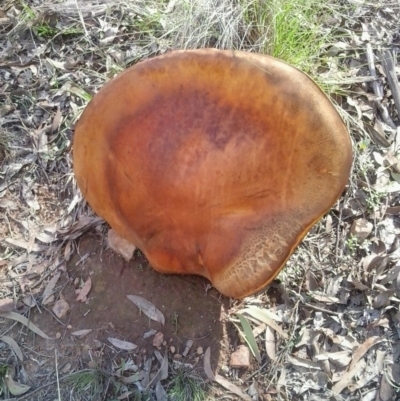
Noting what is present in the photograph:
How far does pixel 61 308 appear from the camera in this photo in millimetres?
3020

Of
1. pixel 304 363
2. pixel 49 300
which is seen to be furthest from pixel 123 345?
pixel 304 363

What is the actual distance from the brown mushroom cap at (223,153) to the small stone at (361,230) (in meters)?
0.87

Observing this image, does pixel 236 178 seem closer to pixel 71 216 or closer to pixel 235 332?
pixel 235 332

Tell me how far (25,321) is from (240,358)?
1.11 m

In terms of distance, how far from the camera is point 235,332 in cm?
294

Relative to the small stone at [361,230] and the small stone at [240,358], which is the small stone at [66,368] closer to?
the small stone at [240,358]

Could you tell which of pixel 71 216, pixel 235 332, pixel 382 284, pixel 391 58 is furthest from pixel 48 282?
pixel 391 58

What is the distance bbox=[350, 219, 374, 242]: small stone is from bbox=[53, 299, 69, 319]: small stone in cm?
155

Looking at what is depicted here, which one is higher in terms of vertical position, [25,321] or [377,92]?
[377,92]

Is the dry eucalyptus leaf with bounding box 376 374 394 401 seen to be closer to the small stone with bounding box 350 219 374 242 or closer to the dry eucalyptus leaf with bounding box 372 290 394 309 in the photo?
the dry eucalyptus leaf with bounding box 372 290 394 309

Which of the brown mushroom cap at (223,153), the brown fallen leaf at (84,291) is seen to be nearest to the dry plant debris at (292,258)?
the brown fallen leaf at (84,291)

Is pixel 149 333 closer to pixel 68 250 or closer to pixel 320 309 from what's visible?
pixel 68 250

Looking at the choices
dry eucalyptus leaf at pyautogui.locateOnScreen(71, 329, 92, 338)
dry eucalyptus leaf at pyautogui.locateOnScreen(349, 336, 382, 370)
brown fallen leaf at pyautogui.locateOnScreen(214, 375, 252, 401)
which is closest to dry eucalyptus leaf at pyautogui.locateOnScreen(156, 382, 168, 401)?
brown fallen leaf at pyautogui.locateOnScreen(214, 375, 252, 401)

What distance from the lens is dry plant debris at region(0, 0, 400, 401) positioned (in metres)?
2.87
